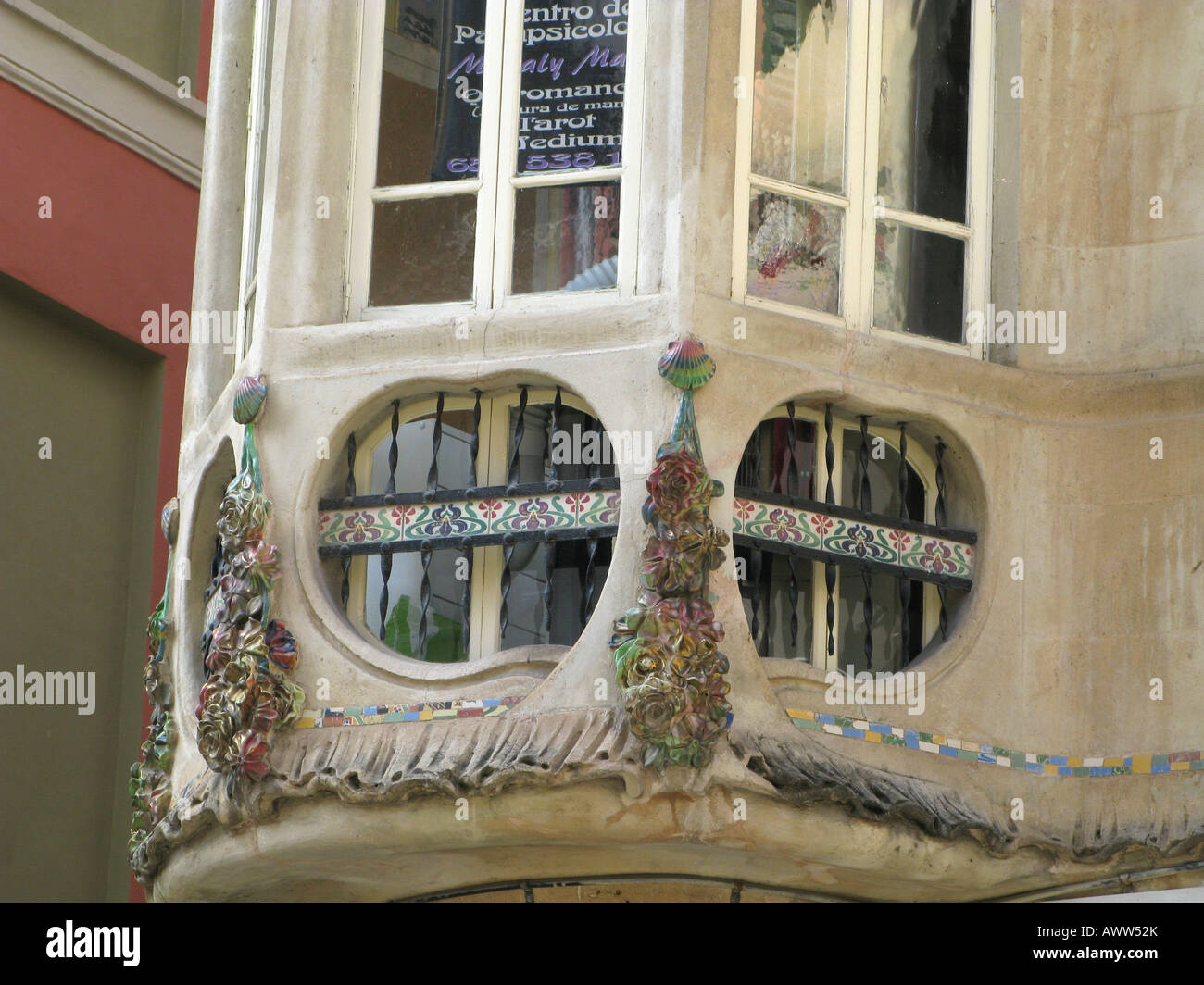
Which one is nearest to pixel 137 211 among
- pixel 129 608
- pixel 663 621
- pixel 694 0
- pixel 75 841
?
pixel 129 608

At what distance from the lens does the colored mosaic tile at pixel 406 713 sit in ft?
41.9

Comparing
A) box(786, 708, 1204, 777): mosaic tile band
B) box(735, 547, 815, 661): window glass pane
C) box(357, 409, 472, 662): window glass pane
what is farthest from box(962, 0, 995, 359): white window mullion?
box(357, 409, 472, 662): window glass pane

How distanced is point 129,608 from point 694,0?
→ 20.7 feet

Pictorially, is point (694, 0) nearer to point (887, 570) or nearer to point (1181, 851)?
point (887, 570)

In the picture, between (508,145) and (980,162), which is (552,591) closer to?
(508,145)

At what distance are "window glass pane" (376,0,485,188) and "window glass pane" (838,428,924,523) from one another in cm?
228

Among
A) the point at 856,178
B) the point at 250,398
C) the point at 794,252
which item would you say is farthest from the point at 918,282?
the point at 250,398

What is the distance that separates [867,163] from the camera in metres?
13.9

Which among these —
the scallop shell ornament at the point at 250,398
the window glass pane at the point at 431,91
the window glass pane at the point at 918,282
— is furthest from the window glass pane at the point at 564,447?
the window glass pane at the point at 918,282

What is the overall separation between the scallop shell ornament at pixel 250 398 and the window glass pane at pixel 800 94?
2587 mm

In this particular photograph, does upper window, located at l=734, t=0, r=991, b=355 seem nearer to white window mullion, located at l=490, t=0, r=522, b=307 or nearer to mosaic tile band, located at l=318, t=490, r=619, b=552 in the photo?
white window mullion, located at l=490, t=0, r=522, b=307

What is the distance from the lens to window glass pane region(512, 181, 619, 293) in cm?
1345

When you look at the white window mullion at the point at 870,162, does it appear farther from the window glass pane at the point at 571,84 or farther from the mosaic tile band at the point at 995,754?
the mosaic tile band at the point at 995,754

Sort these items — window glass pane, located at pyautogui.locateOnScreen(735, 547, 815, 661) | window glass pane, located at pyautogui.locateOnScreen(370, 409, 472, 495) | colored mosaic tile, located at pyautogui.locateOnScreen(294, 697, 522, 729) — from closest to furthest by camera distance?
colored mosaic tile, located at pyautogui.locateOnScreen(294, 697, 522, 729), window glass pane, located at pyautogui.locateOnScreen(735, 547, 815, 661), window glass pane, located at pyautogui.locateOnScreen(370, 409, 472, 495)
